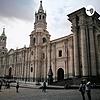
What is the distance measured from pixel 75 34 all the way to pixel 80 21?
2.17 m

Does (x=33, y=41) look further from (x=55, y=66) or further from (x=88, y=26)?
(x=88, y=26)

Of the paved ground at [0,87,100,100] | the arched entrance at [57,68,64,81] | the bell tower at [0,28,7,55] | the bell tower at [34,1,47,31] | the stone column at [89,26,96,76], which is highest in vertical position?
the bell tower at [34,1,47,31]

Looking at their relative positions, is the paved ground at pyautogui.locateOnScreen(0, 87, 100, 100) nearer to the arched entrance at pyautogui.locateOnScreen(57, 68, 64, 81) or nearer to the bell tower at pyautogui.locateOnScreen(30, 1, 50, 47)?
the arched entrance at pyautogui.locateOnScreen(57, 68, 64, 81)

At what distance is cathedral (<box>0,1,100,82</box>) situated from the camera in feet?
77.6

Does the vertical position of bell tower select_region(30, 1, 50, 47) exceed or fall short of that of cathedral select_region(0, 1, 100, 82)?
it exceeds it

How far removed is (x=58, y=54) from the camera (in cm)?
3394

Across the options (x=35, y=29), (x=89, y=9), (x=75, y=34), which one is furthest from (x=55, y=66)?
(x=89, y=9)

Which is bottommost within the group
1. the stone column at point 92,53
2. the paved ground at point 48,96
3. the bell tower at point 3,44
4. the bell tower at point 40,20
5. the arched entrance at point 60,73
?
the paved ground at point 48,96

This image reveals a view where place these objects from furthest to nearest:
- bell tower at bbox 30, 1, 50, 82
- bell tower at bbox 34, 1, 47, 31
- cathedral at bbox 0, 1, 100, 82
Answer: bell tower at bbox 34, 1, 47, 31, bell tower at bbox 30, 1, 50, 82, cathedral at bbox 0, 1, 100, 82

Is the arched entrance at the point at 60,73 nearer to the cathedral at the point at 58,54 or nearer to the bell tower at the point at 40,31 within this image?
the cathedral at the point at 58,54

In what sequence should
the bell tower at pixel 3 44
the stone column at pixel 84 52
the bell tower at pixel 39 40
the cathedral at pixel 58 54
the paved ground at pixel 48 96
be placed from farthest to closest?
the bell tower at pixel 3 44 → the bell tower at pixel 39 40 → the cathedral at pixel 58 54 → the stone column at pixel 84 52 → the paved ground at pixel 48 96

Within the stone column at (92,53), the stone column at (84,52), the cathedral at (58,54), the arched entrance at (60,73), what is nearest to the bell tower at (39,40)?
the cathedral at (58,54)

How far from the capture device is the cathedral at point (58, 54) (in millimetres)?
23641

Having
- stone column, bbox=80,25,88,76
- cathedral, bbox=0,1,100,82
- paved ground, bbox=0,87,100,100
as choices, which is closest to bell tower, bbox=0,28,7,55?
cathedral, bbox=0,1,100,82
